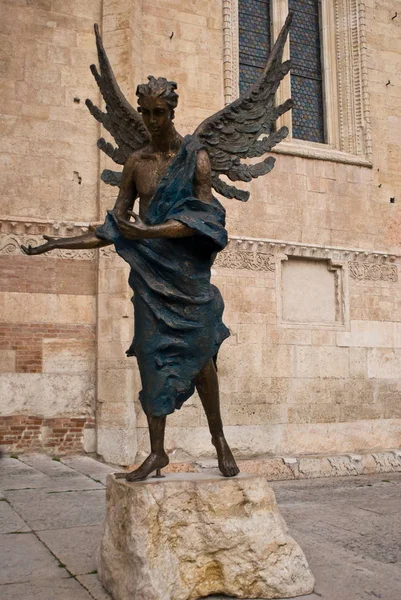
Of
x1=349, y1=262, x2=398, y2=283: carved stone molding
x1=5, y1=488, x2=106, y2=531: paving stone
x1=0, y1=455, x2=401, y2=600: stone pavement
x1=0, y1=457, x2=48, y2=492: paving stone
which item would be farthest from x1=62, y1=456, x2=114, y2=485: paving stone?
x1=349, y1=262, x2=398, y2=283: carved stone molding

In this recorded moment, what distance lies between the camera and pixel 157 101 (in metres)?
3.53

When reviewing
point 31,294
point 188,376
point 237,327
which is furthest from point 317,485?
point 188,376

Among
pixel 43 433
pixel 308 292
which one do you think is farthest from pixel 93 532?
pixel 308 292

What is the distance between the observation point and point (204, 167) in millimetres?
3609

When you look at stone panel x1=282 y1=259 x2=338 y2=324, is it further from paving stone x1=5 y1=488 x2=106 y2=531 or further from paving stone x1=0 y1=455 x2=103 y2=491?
paving stone x1=5 y1=488 x2=106 y2=531

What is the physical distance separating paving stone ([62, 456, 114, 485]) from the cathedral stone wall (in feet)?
1.03

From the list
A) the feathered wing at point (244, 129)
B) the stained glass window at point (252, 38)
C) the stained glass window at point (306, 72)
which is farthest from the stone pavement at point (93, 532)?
the stained glass window at point (252, 38)

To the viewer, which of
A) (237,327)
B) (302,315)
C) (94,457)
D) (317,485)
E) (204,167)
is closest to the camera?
(204,167)

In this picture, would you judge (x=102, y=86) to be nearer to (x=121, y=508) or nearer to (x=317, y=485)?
(x=121, y=508)

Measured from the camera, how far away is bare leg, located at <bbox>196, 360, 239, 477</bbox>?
3686 mm

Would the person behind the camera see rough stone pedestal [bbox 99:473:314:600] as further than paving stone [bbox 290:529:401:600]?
No

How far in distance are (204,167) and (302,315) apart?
6811 mm

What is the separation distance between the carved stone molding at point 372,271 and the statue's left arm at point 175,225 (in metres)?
7.24

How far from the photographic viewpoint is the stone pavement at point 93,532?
345cm
